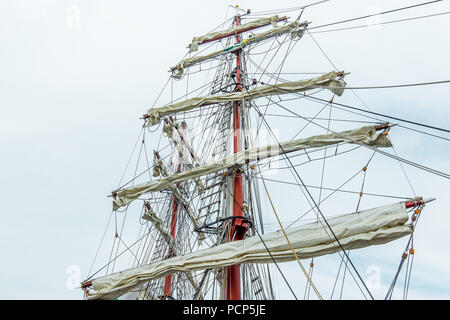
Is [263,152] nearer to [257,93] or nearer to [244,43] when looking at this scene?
[257,93]

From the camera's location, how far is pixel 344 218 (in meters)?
6.20

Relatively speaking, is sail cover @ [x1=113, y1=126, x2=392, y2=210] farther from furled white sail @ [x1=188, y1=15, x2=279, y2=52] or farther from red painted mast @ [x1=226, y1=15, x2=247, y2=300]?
furled white sail @ [x1=188, y1=15, x2=279, y2=52]

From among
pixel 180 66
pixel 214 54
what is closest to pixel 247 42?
pixel 214 54

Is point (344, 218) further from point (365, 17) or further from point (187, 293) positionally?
point (187, 293)

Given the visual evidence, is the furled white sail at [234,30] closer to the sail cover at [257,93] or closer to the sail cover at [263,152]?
the sail cover at [257,93]

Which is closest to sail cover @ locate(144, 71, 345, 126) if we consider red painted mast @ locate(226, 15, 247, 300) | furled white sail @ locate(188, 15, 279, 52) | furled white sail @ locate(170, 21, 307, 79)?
red painted mast @ locate(226, 15, 247, 300)

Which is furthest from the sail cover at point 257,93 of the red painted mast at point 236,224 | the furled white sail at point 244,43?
the furled white sail at point 244,43

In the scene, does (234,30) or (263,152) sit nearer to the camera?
(263,152)

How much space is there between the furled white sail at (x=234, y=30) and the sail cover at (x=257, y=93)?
3.03 meters

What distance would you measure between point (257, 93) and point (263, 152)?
2.21 m

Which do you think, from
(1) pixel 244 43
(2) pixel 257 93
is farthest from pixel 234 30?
(2) pixel 257 93

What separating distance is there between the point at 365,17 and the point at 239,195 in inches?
184

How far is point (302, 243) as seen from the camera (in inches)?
249

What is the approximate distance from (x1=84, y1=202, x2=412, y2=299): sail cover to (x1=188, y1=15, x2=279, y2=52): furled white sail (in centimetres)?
760
